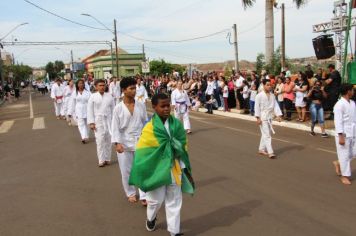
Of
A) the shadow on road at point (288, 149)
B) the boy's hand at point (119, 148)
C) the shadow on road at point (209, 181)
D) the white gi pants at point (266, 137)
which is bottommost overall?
the shadow on road at point (288, 149)

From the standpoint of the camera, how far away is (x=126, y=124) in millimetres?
6441

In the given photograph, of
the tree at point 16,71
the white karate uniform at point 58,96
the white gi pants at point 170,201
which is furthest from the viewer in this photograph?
the tree at point 16,71

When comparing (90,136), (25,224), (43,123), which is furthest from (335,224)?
(43,123)

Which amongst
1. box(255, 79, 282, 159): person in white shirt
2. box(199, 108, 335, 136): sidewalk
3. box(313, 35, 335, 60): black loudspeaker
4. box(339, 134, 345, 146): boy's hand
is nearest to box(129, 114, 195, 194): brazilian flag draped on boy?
box(339, 134, 345, 146): boy's hand

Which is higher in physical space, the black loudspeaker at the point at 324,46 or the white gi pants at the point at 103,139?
the black loudspeaker at the point at 324,46

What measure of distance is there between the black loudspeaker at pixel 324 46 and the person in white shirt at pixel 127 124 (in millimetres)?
9805

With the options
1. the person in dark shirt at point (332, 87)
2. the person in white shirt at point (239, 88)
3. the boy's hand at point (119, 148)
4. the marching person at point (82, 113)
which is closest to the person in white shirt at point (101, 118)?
the marching person at point (82, 113)

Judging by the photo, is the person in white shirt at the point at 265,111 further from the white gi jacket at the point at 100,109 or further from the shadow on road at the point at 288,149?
the white gi jacket at the point at 100,109

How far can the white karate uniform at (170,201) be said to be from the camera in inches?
199

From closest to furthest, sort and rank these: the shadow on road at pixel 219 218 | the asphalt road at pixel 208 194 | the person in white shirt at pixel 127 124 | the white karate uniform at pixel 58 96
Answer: the shadow on road at pixel 219 218 → the asphalt road at pixel 208 194 → the person in white shirt at pixel 127 124 → the white karate uniform at pixel 58 96

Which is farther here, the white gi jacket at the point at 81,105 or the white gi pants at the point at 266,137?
the white gi jacket at the point at 81,105

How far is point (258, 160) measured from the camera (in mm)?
9719

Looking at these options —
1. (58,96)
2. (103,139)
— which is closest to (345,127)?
(103,139)

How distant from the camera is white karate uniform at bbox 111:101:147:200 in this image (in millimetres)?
6398
